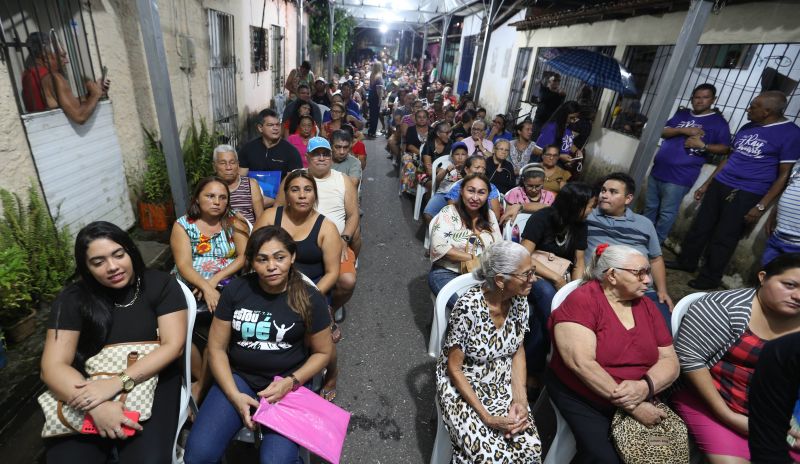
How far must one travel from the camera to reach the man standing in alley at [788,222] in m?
3.34

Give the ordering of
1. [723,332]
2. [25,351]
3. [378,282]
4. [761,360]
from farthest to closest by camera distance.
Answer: [378,282] → [25,351] → [723,332] → [761,360]

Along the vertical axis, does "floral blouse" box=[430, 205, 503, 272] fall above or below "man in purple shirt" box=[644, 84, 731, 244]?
below

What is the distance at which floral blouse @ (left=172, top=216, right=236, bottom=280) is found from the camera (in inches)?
108

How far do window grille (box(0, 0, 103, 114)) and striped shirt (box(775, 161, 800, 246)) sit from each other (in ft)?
21.3

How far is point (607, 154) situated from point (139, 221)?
24.5 feet

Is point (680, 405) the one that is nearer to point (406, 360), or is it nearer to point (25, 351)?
point (406, 360)

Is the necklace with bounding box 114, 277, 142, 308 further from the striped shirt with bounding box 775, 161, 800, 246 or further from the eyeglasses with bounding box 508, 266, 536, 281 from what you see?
the striped shirt with bounding box 775, 161, 800, 246

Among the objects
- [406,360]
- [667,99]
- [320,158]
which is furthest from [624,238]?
[320,158]

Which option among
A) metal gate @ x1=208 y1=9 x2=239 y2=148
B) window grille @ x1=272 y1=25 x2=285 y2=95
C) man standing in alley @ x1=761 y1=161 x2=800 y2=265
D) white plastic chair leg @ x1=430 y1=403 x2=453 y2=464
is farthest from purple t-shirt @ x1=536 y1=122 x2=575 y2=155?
window grille @ x1=272 y1=25 x2=285 y2=95

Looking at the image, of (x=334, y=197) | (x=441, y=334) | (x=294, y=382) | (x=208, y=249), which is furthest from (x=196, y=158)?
(x=441, y=334)

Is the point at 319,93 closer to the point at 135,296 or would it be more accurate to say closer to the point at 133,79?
the point at 133,79

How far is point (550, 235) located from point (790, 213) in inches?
89.0

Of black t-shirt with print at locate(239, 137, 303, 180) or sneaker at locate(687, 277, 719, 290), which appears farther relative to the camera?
sneaker at locate(687, 277, 719, 290)

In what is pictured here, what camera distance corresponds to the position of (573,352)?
2.01 metres
